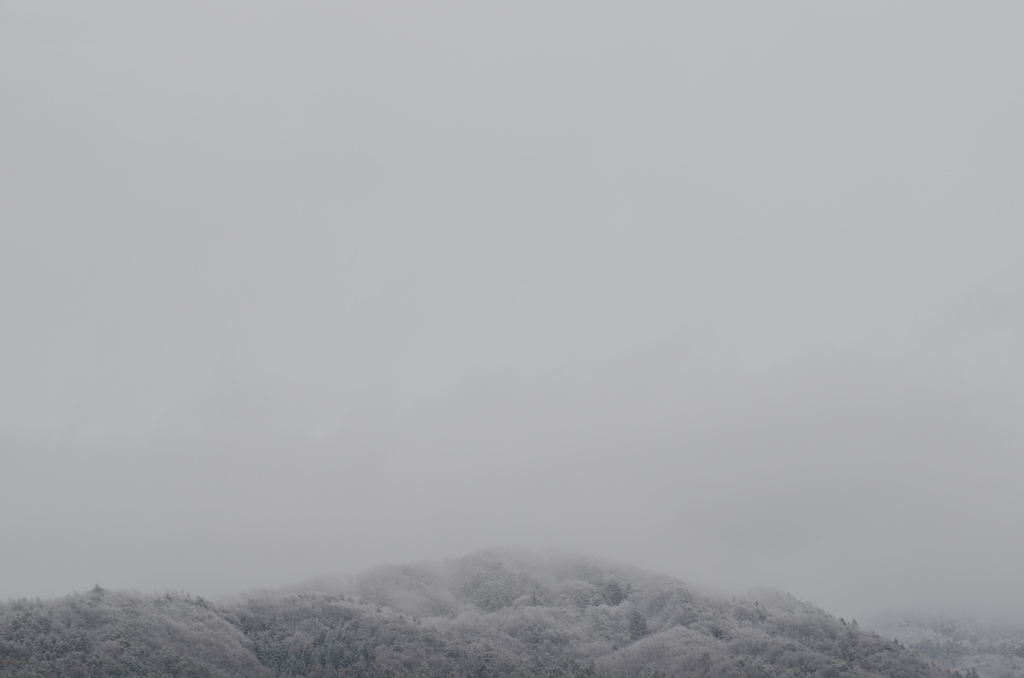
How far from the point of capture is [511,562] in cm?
9050

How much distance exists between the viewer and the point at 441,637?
62000 mm

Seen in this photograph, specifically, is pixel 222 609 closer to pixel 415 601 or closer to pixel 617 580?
pixel 415 601

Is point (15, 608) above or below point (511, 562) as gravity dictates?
below

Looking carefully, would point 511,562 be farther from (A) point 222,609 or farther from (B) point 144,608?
(B) point 144,608

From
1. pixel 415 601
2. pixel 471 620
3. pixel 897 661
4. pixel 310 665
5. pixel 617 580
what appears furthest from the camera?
pixel 617 580

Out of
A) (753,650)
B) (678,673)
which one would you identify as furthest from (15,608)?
(753,650)

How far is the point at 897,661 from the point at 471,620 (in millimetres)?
30767

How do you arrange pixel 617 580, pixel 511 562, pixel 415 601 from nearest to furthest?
pixel 415 601 → pixel 617 580 → pixel 511 562

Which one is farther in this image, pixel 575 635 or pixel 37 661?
pixel 575 635

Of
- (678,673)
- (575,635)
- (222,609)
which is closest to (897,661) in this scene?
(678,673)

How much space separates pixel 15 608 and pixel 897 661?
5854cm

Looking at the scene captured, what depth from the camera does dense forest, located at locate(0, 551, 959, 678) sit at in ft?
172

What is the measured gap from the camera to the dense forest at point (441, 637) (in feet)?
172

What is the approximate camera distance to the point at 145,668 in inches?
1981
